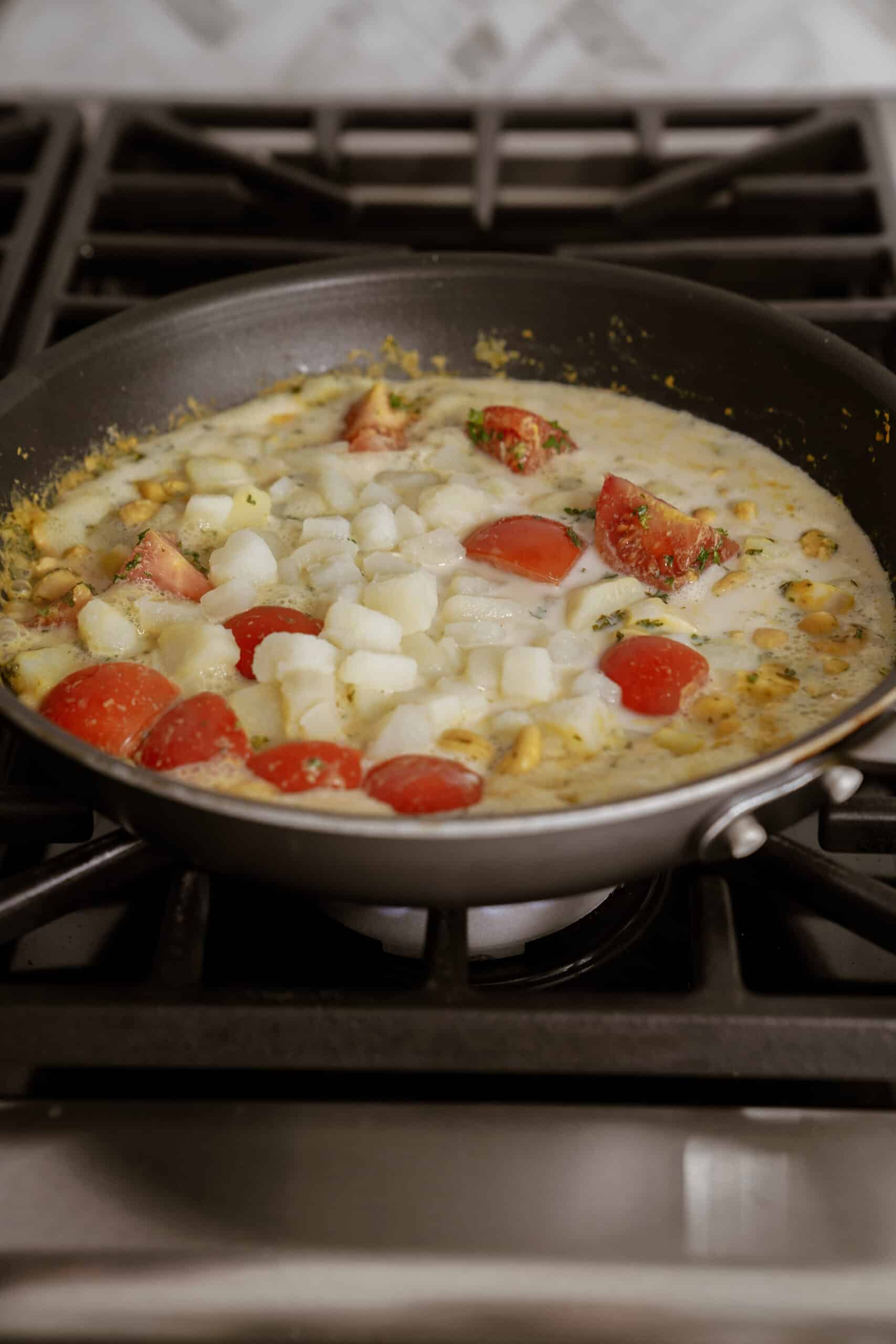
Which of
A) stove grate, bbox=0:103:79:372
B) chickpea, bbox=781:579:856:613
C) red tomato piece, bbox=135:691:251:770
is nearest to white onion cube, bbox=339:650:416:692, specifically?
red tomato piece, bbox=135:691:251:770

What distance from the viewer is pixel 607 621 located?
4.23 feet

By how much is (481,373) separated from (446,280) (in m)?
0.14

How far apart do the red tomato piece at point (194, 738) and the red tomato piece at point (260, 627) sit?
92 mm

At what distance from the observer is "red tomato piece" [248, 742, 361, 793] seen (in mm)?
1069

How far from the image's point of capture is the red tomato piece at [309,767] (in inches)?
42.1

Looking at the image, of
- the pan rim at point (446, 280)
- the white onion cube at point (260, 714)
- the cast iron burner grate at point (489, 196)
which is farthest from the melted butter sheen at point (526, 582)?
the cast iron burner grate at point (489, 196)

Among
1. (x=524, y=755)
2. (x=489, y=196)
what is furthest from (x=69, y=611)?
(x=489, y=196)

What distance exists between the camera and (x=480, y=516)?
1.44 m

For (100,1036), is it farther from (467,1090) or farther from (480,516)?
(480,516)

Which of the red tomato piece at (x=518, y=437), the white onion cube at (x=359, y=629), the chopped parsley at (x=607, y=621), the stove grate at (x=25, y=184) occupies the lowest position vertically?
the white onion cube at (x=359, y=629)

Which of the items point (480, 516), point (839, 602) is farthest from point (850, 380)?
point (480, 516)

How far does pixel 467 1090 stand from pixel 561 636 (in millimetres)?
449

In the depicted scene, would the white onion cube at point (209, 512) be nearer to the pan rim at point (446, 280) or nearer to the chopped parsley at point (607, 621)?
the pan rim at point (446, 280)

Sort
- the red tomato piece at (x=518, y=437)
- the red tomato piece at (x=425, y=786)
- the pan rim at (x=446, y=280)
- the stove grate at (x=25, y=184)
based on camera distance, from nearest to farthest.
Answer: the pan rim at (x=446, y=280) < the red tomato piece at (x=425, y=786) < the red tomato piece at (x=518, y=437) < the stove grate at (x=25, y=184)
